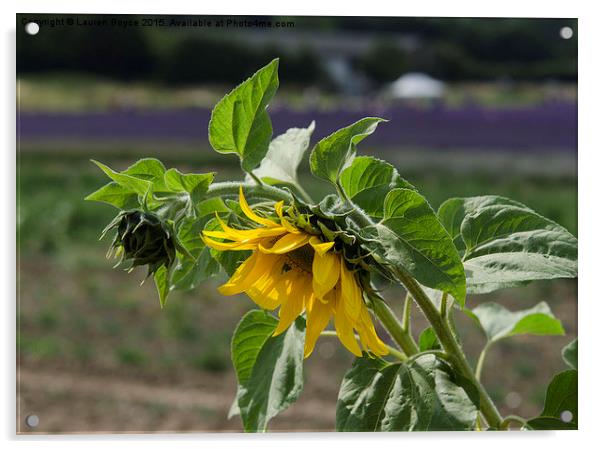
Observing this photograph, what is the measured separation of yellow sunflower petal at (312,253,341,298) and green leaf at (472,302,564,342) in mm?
329

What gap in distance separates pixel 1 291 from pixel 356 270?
89 centimetres

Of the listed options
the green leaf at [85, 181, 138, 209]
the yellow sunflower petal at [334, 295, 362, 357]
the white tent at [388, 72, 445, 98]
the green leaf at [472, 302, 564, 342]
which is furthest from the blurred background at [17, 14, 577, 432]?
the yellow sunflower petal at [334, 295, 362, 357]

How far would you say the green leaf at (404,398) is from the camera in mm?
655

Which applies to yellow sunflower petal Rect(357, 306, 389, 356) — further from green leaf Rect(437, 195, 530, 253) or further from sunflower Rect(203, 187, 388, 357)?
green leaf Rect(437, 195, 530, 253)

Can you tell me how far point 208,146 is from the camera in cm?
215

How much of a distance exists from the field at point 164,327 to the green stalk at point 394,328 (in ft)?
4.09

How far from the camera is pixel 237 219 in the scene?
25.9 inches

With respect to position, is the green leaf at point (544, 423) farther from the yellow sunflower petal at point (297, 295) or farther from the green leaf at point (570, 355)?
the yellow sunflower petal at point (297, 295)

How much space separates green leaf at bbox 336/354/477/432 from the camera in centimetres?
65

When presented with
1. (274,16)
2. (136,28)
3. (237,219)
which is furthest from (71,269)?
(237,219)

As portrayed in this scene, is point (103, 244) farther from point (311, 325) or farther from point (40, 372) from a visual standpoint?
point (311, 325)

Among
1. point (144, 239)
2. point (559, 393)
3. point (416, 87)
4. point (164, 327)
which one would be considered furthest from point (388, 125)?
point (144, 239)

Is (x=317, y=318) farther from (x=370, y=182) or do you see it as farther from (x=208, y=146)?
(x=208, y=146)
